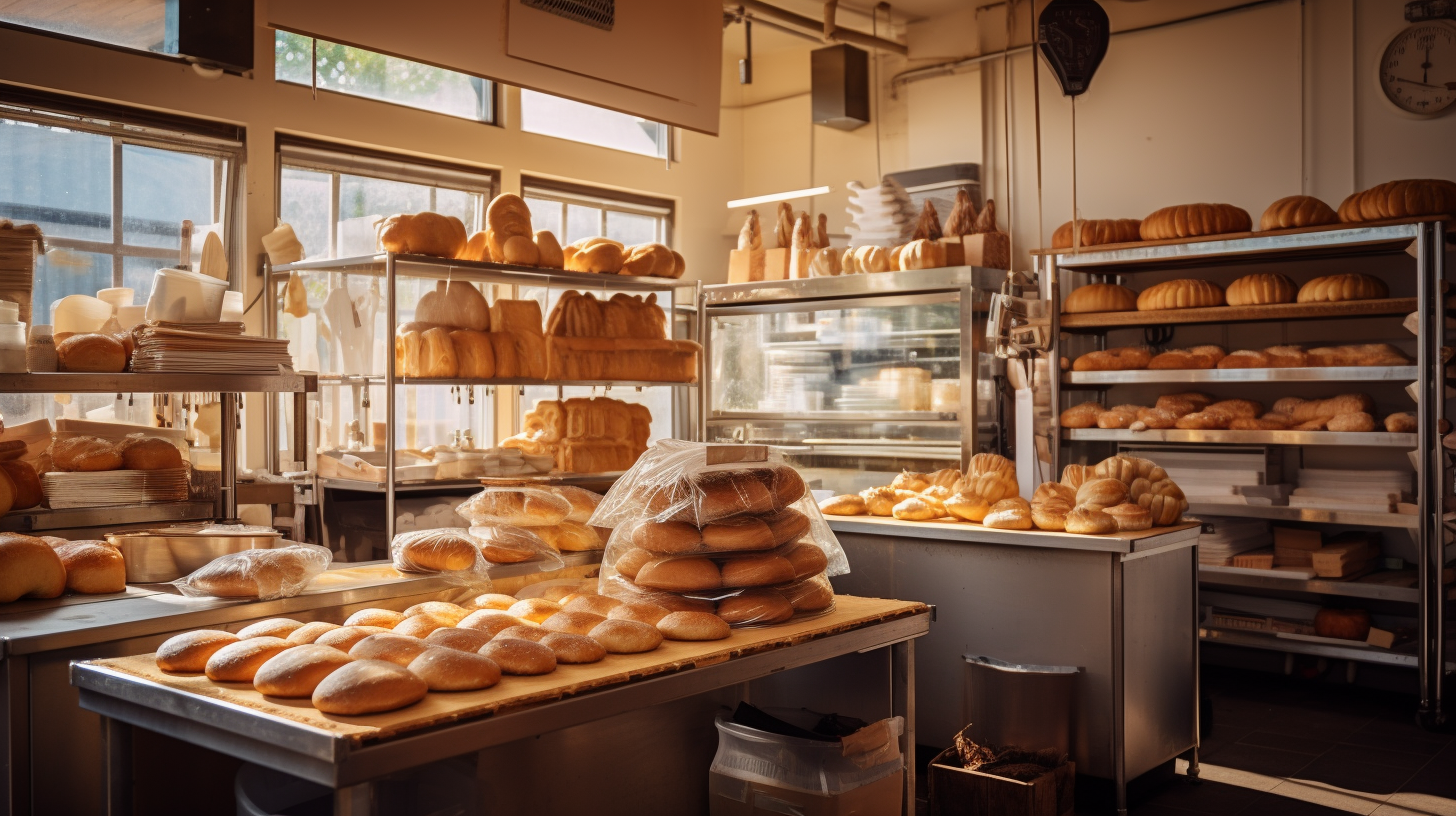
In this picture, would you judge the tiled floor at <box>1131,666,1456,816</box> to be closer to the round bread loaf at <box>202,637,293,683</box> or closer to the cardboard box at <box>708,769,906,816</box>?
the cardboard box at <box>708,769,906,816</box>

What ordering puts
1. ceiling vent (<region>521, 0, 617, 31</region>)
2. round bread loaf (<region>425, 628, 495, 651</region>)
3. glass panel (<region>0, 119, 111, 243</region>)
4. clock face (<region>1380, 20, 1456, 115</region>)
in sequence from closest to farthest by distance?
1. round bread loaf (<region>425, 628, 495, 651</region>)
2. ceiling vent (<region>521, 0, 617, 31</region>)
3. glass panel (<region>0, 119, 111, 243</region>)
4. clock face (<region>1380, 20, 1456, 115</region>)

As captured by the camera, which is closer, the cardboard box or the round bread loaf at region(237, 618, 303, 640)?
the round bread loaf at region(237, 618, 303, 640)

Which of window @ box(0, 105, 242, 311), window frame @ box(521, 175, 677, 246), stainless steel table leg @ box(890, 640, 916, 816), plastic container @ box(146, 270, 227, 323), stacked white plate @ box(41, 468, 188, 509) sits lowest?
stainless steel table leg @ box(890, 640, 916, 816)

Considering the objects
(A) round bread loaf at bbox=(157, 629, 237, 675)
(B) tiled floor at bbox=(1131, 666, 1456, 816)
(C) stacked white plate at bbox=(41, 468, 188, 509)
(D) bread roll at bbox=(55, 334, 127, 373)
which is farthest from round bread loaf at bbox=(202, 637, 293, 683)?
(B) tiled floor at bbox=(1131, 666, 1456, 816)

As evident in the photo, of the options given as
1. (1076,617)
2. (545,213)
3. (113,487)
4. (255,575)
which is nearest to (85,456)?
(113,487)

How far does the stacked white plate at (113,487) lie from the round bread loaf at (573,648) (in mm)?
1649

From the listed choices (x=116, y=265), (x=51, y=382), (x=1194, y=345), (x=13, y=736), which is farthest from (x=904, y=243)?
(x=13, y=736)

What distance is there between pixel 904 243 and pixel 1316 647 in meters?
2.70

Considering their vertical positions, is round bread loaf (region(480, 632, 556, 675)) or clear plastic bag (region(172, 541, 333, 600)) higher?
clear plastic bag (region(172, 541, 333, 600))

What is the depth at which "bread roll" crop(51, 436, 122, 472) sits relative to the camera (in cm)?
302

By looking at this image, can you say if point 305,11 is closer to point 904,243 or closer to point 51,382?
point 51,382

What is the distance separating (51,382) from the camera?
2596mm

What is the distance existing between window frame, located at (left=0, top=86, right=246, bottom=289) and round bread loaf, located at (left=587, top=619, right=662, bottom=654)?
12.7ft

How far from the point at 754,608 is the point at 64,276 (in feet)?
12.9
